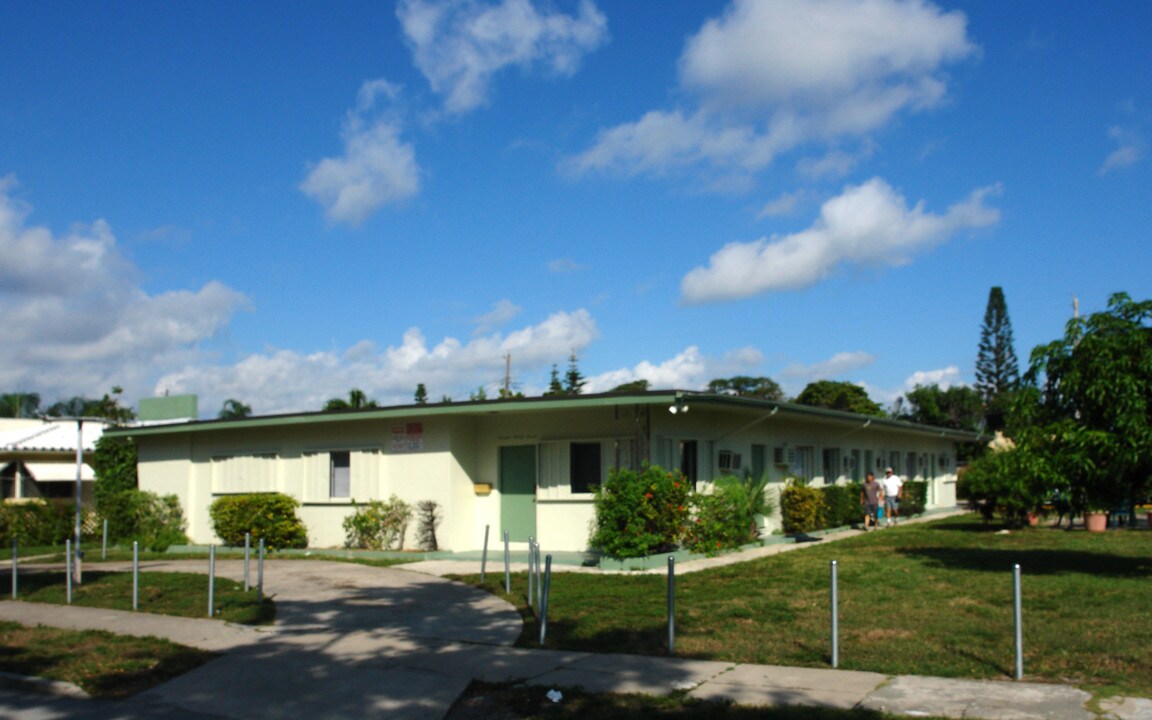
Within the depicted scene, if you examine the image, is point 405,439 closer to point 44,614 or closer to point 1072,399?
point 44,614

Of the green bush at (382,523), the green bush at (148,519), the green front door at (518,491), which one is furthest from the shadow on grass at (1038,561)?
the green bush at (148,519)

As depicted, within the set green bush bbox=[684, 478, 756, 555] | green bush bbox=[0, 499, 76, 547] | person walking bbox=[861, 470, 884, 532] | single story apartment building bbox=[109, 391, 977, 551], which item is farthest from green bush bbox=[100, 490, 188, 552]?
person walking bbox=[861, 470, 884, 532]

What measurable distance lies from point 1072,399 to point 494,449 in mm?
10630

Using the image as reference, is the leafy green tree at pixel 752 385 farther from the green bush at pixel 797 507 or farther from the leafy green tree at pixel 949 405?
the green bush at pixel 797 507

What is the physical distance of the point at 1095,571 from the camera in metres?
15.0

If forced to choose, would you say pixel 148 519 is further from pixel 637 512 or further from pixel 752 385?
pixel 752 385

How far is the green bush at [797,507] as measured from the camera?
74.3 feet

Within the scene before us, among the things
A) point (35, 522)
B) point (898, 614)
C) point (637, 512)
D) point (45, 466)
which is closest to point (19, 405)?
point (45, 466)

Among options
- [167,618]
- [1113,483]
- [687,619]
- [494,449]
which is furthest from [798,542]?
[167,618]

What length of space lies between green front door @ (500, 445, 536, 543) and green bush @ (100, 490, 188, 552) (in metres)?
8.73

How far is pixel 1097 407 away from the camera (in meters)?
13.7

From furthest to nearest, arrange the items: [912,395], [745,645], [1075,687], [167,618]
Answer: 1. [912,395]
2. [167,618]
3. [745,645]
4. [1075,687]

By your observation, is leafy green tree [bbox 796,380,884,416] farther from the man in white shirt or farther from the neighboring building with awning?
the neighboring building with awning

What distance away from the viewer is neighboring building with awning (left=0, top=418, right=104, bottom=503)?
3183cm
